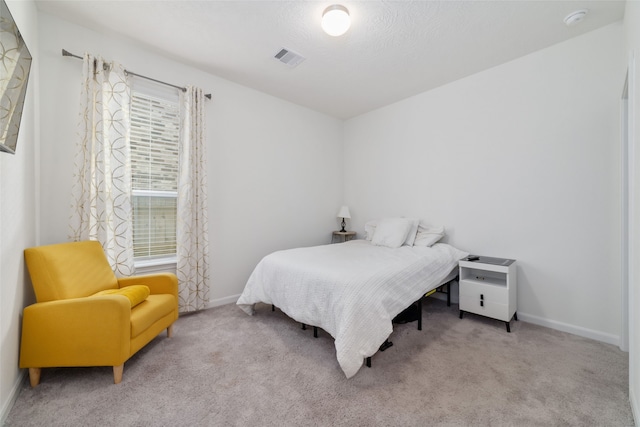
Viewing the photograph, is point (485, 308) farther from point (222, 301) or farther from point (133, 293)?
point (133, 293)

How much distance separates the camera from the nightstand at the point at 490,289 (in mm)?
2469

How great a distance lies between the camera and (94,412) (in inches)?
58.9

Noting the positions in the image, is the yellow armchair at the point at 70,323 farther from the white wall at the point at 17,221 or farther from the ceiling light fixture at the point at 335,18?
the ceiling light fixture at the point at 335,18

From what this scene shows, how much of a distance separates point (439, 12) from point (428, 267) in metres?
2.22

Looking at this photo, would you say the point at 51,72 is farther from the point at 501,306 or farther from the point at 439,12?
the point at 501,306

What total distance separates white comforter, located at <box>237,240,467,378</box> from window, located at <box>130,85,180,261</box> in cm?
114

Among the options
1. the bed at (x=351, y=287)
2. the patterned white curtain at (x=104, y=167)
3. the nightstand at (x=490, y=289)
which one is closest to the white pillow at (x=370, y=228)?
the bed at (x=351, y=287)

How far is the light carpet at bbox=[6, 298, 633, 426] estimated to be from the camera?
146 cm

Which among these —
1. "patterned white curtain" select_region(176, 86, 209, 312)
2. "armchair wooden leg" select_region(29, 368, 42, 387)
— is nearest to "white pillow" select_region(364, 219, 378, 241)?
"patterned white curtain" select_region(176, 86, 209, 312)

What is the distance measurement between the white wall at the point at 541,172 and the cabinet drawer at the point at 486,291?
1.52 feet

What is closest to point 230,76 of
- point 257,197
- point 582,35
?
point 257,197

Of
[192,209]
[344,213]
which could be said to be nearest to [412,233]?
[344,213]

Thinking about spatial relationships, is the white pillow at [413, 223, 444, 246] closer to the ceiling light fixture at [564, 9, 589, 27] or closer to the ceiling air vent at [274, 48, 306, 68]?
the ceiling light fixture at [564, 9, 589, 27]

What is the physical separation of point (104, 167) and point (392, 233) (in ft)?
10.3
